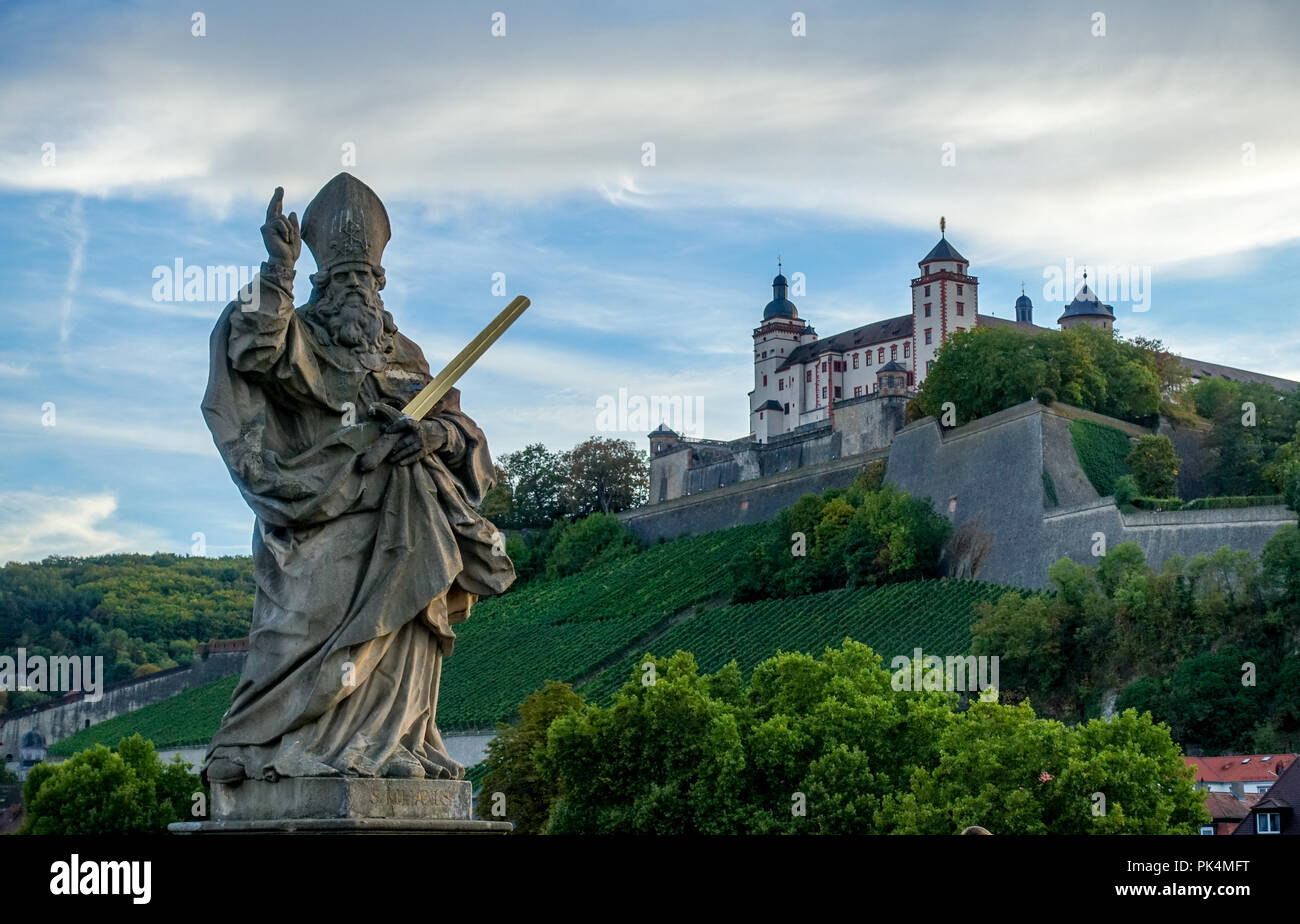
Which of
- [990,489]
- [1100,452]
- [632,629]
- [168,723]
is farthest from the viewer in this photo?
[168,723]

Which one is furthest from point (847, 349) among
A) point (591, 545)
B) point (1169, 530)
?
point (1169, 530)

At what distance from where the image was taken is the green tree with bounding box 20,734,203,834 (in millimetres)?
43812

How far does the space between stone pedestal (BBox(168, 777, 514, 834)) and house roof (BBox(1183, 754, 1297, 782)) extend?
39615 mm

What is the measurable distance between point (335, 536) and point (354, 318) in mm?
913

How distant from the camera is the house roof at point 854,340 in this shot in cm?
10731

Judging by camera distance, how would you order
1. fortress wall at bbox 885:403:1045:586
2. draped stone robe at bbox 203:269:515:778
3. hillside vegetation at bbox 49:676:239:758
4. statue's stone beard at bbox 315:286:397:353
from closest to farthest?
1. draped stone robe at bbox 203:269:515:778
2. statue's stone beard at bbox 315:286:397:353
3. fortress wall at bbox 885:403:1045:586
4. hillside vegetation at bbox 49:676:239:758

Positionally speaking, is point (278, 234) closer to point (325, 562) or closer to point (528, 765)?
point (325, 562)

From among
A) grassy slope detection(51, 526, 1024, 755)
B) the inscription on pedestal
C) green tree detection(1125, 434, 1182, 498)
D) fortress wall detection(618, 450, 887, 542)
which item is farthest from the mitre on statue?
fortress wall detection(618, 450, 887, 542)

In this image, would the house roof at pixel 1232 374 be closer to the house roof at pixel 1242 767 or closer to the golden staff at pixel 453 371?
the house roof at pixel 1242 767

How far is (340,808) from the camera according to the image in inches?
254

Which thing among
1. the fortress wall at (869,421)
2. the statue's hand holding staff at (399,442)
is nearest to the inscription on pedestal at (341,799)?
the statue's hand holding staff at (399,442)

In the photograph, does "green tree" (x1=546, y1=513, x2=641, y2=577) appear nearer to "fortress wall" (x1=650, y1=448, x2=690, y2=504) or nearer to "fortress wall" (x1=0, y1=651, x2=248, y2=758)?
"fortress wall" (x1=650, y1=448, x2=690, y2=504)

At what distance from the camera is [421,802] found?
6656 millimetres

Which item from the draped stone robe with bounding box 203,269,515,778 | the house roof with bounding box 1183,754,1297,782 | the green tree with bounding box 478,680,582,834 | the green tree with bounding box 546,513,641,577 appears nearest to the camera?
the draped stone robe with bounding box 203,269,515,778
